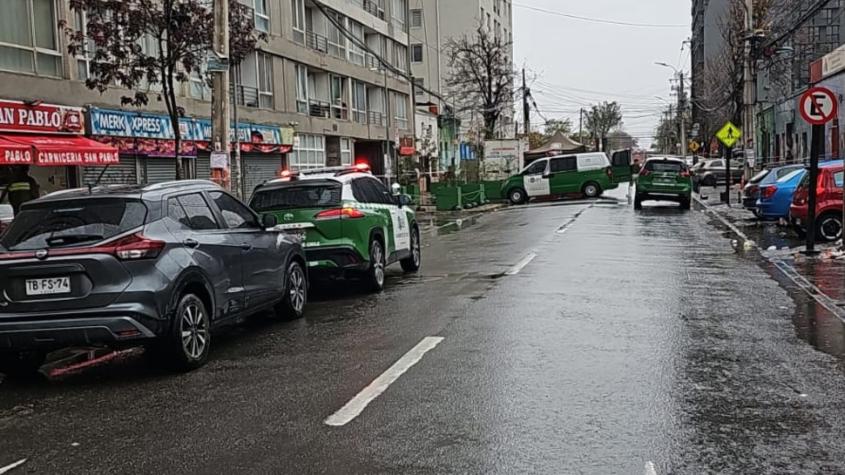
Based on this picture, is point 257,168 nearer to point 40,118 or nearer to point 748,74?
point 40,118

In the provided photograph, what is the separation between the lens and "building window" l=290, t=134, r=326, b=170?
34.3 metres

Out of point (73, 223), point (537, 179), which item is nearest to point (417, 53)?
point (537, 179)

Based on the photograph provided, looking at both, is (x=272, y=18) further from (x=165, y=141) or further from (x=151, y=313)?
(x=151, y=313)

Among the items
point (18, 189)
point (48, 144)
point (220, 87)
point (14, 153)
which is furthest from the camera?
point (48, 144)

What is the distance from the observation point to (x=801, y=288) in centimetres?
1234

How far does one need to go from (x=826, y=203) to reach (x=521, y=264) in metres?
6.81

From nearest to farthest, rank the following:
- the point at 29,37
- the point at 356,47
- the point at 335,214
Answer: the point at 335,214
the point at 29,37
the point at 356,47

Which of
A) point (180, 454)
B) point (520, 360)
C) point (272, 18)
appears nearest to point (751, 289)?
point (520, 360)

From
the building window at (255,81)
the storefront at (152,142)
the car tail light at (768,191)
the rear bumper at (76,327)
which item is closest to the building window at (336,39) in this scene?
the building window at (255,81)

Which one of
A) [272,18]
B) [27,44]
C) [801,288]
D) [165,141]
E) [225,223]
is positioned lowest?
[801,288]

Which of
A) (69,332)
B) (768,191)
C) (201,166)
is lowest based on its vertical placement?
(69,332)

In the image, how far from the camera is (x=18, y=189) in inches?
646

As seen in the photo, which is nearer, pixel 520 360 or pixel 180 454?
pixel 180 454

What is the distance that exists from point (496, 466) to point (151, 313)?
140 inches
